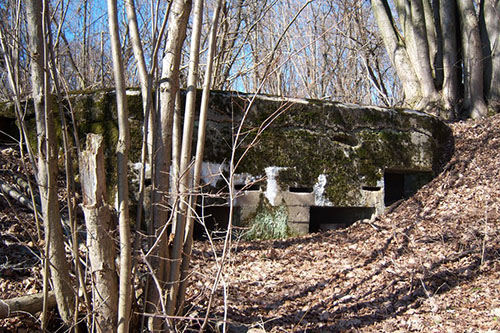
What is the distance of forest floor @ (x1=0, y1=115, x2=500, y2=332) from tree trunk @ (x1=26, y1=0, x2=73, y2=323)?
7.7 inches

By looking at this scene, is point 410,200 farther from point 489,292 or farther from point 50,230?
point 50,230

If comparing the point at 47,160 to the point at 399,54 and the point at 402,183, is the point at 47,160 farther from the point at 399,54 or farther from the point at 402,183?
the point at 399,54

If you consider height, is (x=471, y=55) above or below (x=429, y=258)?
above

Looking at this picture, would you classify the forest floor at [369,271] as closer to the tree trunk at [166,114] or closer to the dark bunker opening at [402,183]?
the dark bunker opening at [402,183]

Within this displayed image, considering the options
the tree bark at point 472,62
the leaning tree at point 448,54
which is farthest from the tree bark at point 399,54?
the tree bark at point 472,62

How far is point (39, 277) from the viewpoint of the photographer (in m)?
3.56

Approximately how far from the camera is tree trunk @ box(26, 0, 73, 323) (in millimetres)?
2715

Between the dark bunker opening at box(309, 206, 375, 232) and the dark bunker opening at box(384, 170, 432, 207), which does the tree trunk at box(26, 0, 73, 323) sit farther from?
the dark bunker opening at box(384, 170, 432, 207)

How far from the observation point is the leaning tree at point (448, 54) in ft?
25.6

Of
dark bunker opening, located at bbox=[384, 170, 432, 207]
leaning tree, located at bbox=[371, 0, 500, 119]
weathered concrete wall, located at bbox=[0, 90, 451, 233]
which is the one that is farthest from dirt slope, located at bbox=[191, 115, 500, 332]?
leaning tree, located at bbox=[371, 0, 500, 119]

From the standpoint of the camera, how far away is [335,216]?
616cm

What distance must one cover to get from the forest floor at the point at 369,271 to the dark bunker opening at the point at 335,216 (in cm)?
32

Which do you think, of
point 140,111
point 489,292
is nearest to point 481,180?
point 489,292

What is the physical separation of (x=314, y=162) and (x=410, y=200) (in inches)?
58.7
